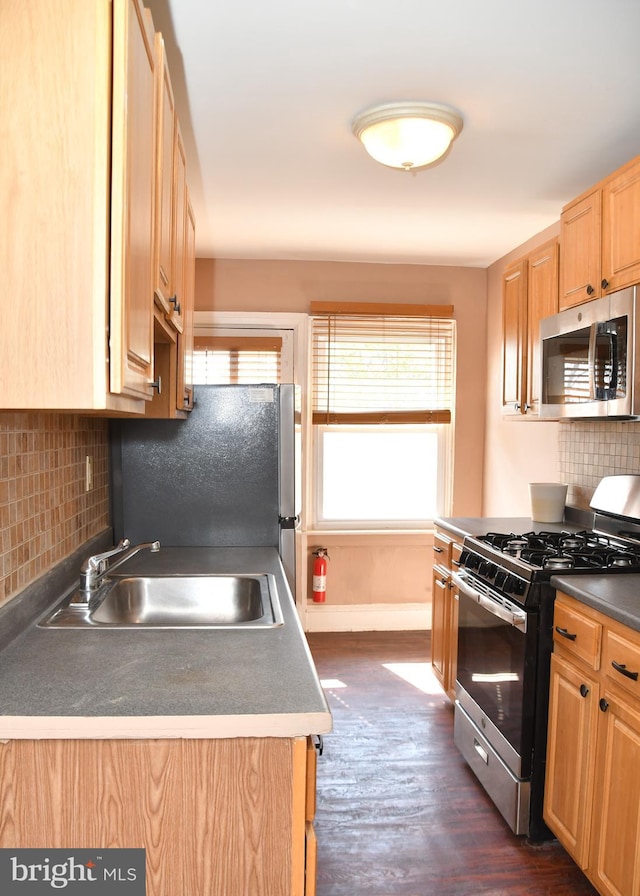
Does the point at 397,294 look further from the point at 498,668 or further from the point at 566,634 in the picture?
the point at 566,634

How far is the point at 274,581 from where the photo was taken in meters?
2.31

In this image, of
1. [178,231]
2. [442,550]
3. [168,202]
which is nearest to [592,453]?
[442,550]

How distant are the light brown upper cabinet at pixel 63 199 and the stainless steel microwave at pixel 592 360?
1844 mm

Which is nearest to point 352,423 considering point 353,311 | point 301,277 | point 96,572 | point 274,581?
point 353,311

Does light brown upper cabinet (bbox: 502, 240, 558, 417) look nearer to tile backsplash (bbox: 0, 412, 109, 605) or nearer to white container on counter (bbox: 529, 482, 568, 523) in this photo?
white container on counter (bbox: 529, 482, 568, 523)

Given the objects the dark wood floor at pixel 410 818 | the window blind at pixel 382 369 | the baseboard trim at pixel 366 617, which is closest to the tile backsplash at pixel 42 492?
the dark wood floor at pixel 410 818

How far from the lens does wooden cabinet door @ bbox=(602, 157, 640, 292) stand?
2398 millimetres

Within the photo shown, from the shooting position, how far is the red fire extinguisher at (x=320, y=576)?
15.1 ft

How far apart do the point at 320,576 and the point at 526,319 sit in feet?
7.03

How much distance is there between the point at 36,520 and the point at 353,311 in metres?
3.03

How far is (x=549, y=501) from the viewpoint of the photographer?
11.2 ft

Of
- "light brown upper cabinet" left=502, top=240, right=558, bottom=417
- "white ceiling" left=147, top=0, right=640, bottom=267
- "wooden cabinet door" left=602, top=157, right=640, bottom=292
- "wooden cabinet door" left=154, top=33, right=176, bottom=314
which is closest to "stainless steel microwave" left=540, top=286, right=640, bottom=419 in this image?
"wooden cabinet door" left=602, top=157, right=640, bottom=292

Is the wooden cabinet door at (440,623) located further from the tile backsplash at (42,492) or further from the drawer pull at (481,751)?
the tile backsplash at (42,492)

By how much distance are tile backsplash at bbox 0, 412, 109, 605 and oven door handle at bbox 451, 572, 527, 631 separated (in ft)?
4.78
